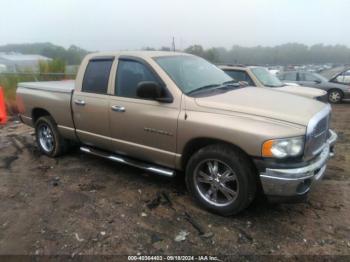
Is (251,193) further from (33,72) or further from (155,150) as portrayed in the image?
(33,72)

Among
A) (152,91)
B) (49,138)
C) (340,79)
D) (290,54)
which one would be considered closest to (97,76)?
(152,91)

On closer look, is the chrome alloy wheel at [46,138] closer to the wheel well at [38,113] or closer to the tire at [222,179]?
the wheel well at [38,113]

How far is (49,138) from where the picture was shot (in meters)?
6.18

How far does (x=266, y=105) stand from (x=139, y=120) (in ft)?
5.23

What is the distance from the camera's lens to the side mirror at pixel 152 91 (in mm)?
3979

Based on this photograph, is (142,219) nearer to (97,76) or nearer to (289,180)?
(289,180)

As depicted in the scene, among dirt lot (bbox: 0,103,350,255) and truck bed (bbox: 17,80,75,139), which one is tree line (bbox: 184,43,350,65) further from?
dirt lot (bbox: 0,103,350,255)

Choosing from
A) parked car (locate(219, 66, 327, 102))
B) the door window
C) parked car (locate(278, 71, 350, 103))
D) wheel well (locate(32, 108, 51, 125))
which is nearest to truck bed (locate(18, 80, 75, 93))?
wheel well (locate(32, 108, 51, 125))

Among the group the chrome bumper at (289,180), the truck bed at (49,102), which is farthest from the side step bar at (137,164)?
the chrome bumper at (289,180)

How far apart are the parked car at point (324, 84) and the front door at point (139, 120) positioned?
10.6 m

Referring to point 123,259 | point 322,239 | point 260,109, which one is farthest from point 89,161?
point 322,239

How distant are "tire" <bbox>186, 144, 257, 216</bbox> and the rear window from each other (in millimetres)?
1830

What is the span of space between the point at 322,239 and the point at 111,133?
9.69 ft

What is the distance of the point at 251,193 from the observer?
3.63 m
